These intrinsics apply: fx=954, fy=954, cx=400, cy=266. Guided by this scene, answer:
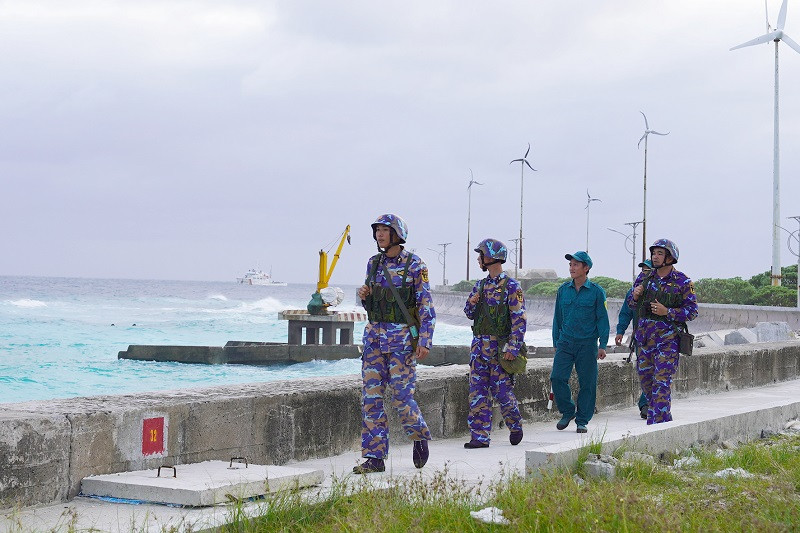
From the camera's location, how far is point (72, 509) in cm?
509

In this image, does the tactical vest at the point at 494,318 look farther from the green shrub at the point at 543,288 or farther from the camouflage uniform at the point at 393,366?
the green shrub at the point at 543,288

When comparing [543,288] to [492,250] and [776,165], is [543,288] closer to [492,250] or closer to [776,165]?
[776,165]

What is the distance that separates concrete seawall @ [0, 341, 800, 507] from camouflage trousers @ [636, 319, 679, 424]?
1.36m

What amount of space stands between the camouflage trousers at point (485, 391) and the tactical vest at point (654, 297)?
63.6 inches

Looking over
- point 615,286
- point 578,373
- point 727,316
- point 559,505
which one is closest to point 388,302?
point 559,505

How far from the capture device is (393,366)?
21.0 feet

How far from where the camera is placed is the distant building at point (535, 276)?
290 ft

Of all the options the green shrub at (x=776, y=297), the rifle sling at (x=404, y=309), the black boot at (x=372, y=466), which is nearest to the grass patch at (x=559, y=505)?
the black boot at (x=372, y=466)

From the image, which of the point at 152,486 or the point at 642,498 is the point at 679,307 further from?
the point at 152,486

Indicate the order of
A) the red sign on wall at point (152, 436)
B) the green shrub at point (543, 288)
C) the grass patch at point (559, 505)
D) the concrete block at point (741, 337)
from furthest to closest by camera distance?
the green shrub at point (543, 288), the concrete block at point (741, 337), the red sign on wall at point (152, 436), the grass patch at point (559, 505)

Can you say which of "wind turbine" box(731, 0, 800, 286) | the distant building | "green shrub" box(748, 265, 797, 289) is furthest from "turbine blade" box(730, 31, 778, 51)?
the distant building

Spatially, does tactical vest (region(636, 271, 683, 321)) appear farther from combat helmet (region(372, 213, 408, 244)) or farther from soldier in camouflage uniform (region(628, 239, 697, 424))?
combat helmet (region(372, 213, 408, 244))

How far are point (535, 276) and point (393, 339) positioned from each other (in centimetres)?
8535

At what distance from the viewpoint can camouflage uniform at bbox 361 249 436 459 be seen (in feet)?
21.0
